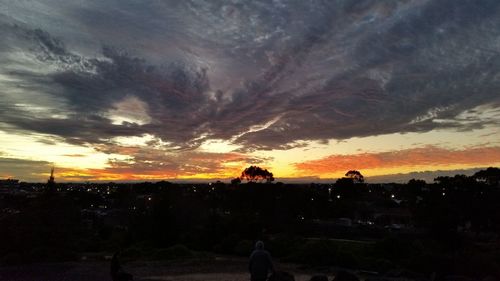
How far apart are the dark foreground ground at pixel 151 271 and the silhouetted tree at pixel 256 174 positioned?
246 ft

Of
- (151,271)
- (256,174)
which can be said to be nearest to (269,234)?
(151,271)

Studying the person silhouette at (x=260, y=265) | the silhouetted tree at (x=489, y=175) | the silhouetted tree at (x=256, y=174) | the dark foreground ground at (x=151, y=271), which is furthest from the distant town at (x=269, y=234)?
the silhouetted tree at (x=256, y=174)

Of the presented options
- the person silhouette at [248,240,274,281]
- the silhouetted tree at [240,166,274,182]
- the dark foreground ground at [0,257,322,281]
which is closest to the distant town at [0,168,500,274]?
the dark foreground ground at [0,257,322,281]

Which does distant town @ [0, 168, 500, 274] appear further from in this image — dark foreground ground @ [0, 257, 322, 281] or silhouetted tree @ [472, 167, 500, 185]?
silhouetted tree @ [472, 167, 500, 185]

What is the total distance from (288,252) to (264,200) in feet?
131

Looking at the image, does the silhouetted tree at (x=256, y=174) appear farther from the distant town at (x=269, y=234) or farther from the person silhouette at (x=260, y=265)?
the person silhouette at (x=260, y=265)

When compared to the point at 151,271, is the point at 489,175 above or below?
above

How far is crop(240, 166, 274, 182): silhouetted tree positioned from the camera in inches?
4215

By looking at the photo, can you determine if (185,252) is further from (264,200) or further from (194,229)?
(264,200)

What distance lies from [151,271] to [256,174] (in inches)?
3152

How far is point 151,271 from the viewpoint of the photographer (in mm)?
27688

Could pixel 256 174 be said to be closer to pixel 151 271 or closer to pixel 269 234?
pixel 269 234

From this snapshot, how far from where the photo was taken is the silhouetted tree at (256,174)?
107m

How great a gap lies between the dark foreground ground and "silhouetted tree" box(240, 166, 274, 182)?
75.0m
